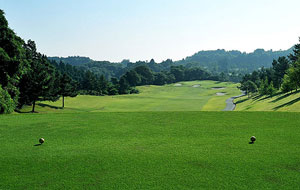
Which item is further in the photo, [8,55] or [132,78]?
[132,78]

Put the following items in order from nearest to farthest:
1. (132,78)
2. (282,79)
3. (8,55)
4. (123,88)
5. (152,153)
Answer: (152,153), (8,55), (282,79), (123,88), (132,78)

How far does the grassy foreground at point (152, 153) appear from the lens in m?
10.6

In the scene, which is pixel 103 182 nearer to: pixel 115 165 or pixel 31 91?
pixel 115 165

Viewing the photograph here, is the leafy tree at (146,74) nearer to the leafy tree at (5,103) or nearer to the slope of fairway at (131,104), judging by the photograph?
the slope of fairway at (131,104)

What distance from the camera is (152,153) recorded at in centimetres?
1350

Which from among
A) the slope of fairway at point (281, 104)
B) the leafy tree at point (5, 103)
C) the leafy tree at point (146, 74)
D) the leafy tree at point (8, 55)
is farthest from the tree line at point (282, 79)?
the leafy tree at point (146, 74)

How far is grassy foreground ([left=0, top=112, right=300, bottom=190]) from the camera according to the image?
34.7 feet

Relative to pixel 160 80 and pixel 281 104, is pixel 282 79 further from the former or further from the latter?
pixel 160 80

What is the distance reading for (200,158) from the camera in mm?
12727

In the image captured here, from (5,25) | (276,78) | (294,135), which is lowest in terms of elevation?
(294,135)

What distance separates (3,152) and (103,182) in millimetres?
7147

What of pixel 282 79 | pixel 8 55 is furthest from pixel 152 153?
pixel 282 79

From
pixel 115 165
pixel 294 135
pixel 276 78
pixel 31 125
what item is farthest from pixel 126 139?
pixel 276 78

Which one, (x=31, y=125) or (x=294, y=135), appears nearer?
(x=294, y=135)
